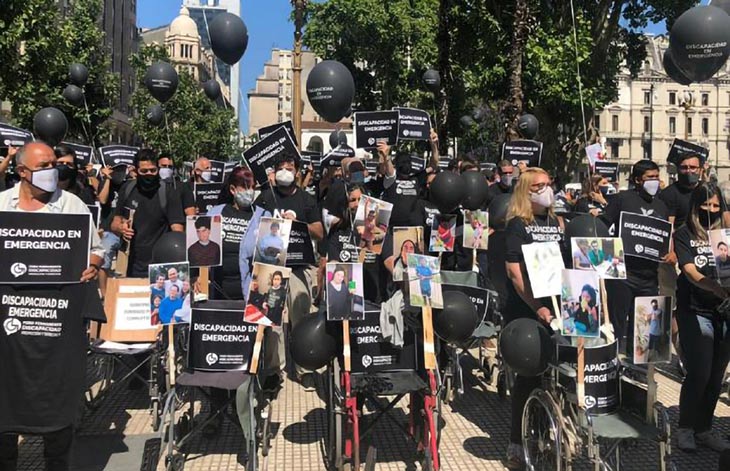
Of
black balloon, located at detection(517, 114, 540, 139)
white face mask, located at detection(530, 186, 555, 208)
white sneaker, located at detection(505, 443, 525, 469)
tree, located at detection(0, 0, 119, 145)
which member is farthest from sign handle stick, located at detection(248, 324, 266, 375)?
tree, located at detection(0, 0, 119, 145)

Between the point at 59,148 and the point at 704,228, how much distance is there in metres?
5.99

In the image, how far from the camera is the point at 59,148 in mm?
6477

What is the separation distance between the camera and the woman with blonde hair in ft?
14.0

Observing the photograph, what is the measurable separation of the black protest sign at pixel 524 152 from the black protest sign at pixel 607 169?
1266mm

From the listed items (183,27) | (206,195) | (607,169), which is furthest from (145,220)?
(183,27)

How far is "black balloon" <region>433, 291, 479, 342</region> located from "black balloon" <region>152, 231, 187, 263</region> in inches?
82.0

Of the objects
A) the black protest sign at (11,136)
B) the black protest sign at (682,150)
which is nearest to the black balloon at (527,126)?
the black protest sign at (682,150)

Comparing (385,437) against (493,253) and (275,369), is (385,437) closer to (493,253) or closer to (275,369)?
(275,369)

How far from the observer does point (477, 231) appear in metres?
7.23

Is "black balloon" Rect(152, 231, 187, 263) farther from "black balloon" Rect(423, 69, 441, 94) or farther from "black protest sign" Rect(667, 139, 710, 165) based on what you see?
"black balloon" Rect(423, 69, 441, 94)

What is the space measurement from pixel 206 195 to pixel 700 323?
19.1ft

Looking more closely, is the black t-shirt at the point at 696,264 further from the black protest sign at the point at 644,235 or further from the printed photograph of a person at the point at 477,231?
the printed photograph of a person at the point at 477,231

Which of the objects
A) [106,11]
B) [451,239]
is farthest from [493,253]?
[106,11]

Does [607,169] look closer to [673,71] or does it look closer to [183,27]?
[673,71]
